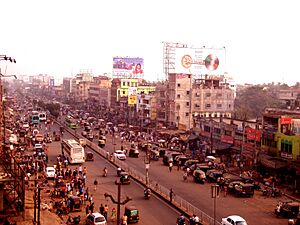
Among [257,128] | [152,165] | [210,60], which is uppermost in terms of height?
[210,60]

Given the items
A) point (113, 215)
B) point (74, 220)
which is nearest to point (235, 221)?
point (113, 215)

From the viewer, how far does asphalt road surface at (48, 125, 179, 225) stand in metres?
24.4

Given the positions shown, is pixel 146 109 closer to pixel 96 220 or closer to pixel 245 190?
pixel 245 190

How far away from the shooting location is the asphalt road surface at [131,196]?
24.4 m

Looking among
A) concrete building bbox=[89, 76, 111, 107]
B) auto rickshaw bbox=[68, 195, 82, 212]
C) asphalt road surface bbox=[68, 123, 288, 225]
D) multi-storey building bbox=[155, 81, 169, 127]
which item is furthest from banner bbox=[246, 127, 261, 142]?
concrete building bbox=[89, 76, 111, 107]

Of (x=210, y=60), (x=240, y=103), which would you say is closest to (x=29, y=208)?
(x=210, y=60)

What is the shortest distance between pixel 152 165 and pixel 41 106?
8228 cm

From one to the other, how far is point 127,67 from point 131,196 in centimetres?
7904

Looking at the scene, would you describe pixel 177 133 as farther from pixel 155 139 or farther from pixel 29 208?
pixel 29 208

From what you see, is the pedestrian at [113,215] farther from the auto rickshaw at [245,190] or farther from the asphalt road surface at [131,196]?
the auto rickshaw at [245,190]

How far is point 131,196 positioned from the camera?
29000 mm

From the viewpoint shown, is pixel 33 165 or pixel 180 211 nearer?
pixel 180 211

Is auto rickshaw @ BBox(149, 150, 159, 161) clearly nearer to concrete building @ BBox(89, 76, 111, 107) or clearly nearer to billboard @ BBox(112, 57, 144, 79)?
billboard @ BBox(112, 57, 144, 79)

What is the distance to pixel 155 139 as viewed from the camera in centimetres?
5734
